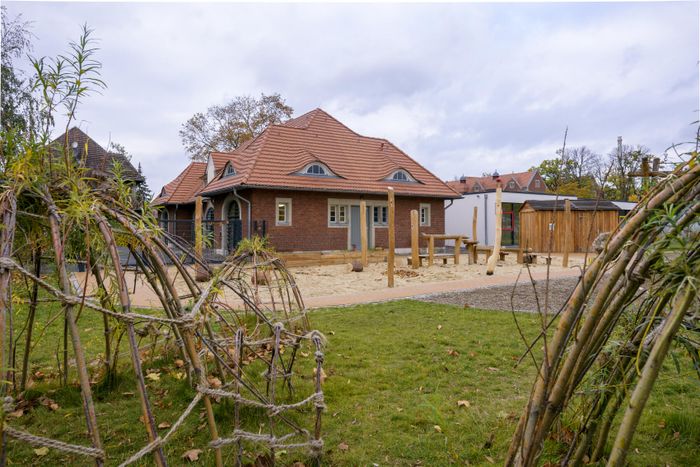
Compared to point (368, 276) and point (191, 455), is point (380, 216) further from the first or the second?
point (191, 455)

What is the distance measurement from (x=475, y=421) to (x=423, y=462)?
71cm

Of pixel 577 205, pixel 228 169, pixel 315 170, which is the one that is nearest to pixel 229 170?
pixel 228 169

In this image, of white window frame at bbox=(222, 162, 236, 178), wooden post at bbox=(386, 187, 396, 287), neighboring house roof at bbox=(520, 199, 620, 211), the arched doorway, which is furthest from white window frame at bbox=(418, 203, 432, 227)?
wooden post at bbox=(386, 187, 396, 287)

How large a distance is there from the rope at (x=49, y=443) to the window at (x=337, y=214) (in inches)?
772

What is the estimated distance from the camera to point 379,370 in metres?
4.57

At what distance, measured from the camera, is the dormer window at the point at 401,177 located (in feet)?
77.0

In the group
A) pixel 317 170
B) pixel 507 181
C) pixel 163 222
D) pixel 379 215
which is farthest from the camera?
pixel 507 181

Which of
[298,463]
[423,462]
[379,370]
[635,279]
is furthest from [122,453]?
[635,279]

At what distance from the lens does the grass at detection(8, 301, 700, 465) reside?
2881mm

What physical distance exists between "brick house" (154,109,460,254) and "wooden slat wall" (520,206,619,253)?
444 cm

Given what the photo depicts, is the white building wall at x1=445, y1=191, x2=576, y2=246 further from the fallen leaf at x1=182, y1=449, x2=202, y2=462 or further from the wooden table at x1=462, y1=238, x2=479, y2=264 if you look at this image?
the fallen leaf at x1=182, y1=449, x2=202, y2=462

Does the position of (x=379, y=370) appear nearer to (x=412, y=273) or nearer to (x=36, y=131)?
(x=36, y=131)

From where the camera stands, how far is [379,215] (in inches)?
898

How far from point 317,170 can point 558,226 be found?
13238 mm
